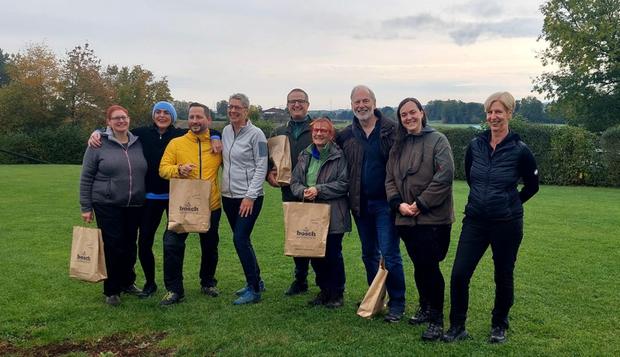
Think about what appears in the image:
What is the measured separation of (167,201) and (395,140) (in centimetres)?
256

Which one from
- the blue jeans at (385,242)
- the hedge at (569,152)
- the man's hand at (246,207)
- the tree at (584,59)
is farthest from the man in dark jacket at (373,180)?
the tree at (584,59)

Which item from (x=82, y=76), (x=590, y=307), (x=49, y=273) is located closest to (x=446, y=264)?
(x=590, y=307)

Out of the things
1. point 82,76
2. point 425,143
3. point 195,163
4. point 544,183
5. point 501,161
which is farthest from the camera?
point 82,76

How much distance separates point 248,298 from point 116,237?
1.52m

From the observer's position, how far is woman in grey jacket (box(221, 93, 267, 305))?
5.31 meters

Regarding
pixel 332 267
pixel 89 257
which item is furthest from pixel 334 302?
pixel 89 257

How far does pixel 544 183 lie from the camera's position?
2197cm

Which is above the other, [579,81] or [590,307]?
[579,81]

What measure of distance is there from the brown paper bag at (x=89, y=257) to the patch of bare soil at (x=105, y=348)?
829mm

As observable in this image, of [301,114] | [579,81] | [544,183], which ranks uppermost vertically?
[579,81]

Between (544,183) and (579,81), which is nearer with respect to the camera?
(544,183)

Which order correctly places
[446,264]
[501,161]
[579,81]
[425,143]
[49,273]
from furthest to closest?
1. [579,81]
2. [446,264]
3. [49,273]
4. [425,143]
5. [501,161]

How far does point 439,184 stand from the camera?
434 centimetres

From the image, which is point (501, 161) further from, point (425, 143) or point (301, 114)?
point (301, 114)
